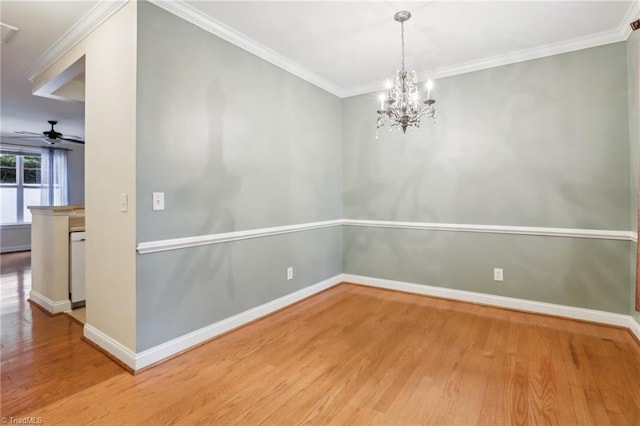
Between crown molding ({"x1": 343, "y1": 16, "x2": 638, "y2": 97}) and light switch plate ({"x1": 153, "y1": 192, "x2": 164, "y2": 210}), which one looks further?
crown molding ({"x1": 343, "y1": 16, "x2": 638, "y2": 97})

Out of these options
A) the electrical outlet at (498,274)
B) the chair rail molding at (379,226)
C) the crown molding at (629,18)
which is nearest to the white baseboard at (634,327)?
the chair rail molding at (379,226)

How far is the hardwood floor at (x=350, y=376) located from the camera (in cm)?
168

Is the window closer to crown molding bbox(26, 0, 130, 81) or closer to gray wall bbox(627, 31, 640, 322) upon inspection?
crown molding bbox(26, 0, 130, 81)

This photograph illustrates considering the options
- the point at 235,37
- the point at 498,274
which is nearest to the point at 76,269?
the point at 235,37

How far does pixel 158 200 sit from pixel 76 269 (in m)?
1.98

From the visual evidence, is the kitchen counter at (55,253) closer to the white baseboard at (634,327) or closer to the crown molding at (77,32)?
the crown molding at (77,32)

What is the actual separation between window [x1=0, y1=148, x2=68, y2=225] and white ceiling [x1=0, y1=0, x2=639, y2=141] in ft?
15.8

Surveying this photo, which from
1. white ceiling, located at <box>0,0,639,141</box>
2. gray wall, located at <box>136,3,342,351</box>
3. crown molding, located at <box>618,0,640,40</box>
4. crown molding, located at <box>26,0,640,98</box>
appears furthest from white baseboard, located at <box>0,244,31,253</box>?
crown molding, located at <box>618,0,640,40</box>

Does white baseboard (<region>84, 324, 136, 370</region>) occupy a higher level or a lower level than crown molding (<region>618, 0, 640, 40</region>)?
lower

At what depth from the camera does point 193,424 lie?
161 centimetres

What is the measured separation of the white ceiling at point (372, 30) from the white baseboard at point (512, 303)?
2.44 metres

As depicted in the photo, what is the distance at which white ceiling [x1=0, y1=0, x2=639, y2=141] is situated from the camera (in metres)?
2.32

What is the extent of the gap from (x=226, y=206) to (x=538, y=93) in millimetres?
3178

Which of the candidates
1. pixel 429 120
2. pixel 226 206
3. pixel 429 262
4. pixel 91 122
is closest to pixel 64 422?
pixel 226 206
